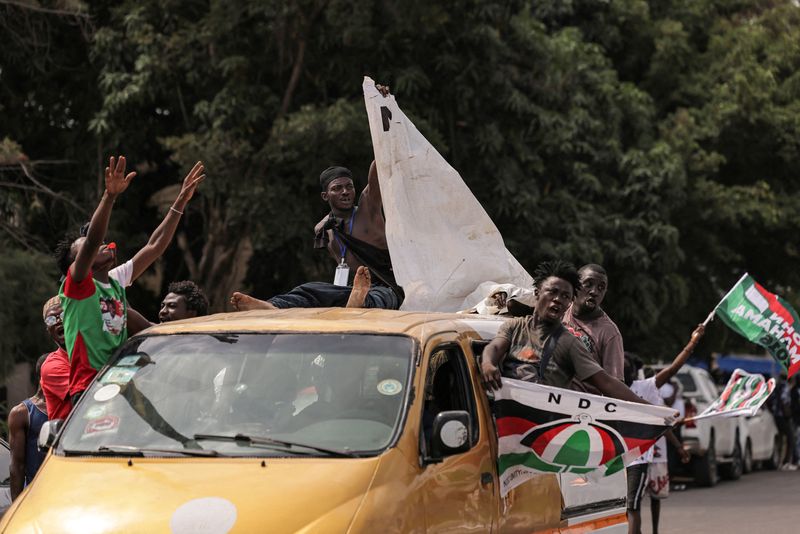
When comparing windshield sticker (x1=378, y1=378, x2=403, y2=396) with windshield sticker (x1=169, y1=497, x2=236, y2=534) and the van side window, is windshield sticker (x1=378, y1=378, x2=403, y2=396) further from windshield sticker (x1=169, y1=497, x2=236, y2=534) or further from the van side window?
windshield sticker (x1=169, y1=497, x2=236, y2=534)

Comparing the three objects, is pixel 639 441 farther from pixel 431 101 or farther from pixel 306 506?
pixel 431 101

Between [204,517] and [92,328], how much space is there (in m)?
1.64

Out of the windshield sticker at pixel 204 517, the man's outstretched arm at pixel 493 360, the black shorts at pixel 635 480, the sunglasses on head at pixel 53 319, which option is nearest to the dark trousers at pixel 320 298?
the sunglasses on head at pixel 53 319

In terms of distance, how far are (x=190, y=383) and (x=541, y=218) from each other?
14.1 m

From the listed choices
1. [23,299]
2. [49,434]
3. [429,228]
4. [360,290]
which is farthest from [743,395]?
[23,299]

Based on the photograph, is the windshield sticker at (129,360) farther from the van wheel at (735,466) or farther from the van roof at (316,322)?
the van wheel at (735,466)

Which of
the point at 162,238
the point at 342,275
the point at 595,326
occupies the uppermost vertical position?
the point at 162,238

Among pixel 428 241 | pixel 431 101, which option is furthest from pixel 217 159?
pixel 428 241

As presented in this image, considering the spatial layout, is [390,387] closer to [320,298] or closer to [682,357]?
[320,298]

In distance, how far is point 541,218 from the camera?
65.1 ft

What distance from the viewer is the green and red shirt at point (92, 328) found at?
640 centimetres

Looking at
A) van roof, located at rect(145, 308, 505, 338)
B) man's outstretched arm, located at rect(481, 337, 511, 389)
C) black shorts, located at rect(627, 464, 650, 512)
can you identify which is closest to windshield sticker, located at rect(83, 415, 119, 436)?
van roof, located at rect(145, 308, 505, 338)

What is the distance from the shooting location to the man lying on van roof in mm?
7086

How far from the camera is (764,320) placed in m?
10.7
